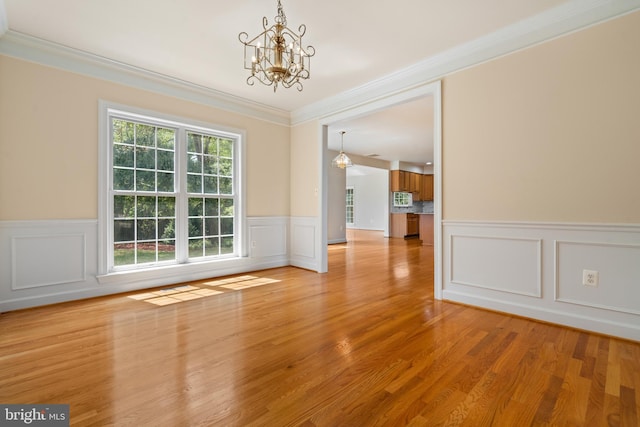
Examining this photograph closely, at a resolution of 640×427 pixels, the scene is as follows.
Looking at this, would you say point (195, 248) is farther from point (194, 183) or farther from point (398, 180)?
point (398, 180)

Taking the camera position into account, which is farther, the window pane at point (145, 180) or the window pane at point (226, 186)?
the window pane at point (226, 186)

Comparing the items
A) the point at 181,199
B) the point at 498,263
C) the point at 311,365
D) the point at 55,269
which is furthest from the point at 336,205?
the point at 311,365

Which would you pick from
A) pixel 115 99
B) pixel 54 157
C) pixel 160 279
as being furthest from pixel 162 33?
pixel 160 279

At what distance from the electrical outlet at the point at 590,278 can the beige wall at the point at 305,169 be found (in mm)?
3347

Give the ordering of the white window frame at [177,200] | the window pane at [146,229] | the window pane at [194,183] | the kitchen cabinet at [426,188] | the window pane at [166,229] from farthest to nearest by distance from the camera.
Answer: the kitchen cabinet at [426,188] → the window pane at [194,183] → the window pane at [166,229] → the window pane at [146,229] → the white window frame at [177,200]

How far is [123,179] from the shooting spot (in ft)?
12.4

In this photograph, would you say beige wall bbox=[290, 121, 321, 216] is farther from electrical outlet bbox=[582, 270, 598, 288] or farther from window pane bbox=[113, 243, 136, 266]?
electrical outlet bbox=[582, 270, 598, 288]

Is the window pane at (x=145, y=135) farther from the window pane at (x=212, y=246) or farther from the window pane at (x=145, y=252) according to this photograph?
the window pane at (x=212, y=246)

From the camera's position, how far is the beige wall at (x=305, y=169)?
4.98 m

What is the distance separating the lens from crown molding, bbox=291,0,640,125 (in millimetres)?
2449

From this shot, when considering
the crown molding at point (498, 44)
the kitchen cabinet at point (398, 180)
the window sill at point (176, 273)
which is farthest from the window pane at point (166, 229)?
the kitchen cabinet at point (398, 180)

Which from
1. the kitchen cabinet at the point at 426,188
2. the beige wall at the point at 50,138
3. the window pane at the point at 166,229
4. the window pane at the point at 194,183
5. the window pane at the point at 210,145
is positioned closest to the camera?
the beige wall at the point at 50,138

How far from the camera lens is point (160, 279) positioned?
399 centimetres

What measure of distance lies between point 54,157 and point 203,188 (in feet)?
5.59
